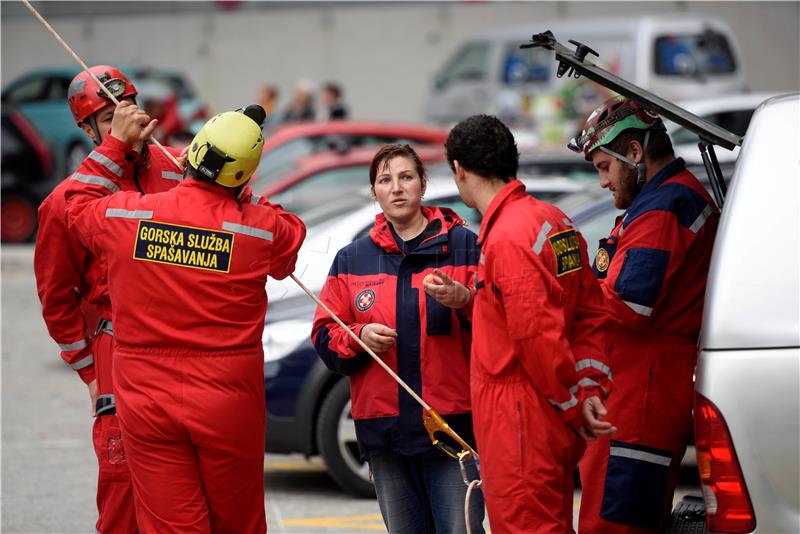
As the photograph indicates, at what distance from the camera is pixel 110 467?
15.3ft

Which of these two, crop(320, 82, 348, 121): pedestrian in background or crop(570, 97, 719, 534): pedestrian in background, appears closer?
crop(570, 97, 719, 534): pedestrian in background

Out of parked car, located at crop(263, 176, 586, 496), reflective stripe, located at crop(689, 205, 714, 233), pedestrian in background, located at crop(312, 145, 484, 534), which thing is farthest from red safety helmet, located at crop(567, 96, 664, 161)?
parked car, located at crop(263, 176, 586, 496)

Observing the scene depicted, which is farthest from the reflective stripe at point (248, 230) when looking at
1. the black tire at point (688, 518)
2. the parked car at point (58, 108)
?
the parked car at point (58, 108)

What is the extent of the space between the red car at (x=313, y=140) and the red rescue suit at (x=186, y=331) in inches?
318

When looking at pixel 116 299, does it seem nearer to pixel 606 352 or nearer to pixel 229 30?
pixel 606 352

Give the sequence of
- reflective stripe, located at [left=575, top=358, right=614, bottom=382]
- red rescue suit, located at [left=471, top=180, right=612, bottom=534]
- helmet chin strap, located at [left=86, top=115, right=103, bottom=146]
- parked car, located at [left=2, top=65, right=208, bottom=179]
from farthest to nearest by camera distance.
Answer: parked car, located at [left=2, top=65, right=208, bottom=179] < helmet chin strap, located at [left=86, top=115, right=103, bottom=146] < reflective stripe, located at [left=575, top=358, right=614, bottom=382] < red rescue suit, located at [left=471, top=180, right=612, bottom=534]

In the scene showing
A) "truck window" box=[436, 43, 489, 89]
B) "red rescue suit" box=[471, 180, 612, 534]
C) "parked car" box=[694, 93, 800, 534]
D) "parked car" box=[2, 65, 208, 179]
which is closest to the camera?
"parked car" box=[694, 93, 800, 534]

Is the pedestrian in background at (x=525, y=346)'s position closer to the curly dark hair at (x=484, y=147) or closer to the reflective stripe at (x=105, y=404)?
the curly dark hair at (x=484, y=147)

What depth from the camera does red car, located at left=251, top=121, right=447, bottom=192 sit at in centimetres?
→ 1245

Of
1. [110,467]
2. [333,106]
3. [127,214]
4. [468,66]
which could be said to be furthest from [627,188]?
[468,66]

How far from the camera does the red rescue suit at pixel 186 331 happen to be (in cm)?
404

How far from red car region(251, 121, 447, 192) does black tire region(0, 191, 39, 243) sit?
6217mm

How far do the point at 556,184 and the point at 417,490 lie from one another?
13.6 ft

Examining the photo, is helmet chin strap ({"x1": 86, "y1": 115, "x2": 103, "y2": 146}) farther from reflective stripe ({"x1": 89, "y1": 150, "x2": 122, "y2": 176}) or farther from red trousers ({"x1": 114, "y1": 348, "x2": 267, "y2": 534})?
red trousers ({"x1": 114, "y1": 348, "x2": 267, "y2": 534})
